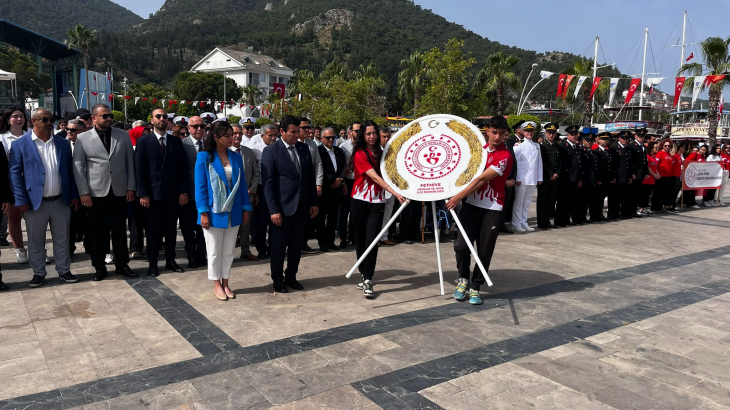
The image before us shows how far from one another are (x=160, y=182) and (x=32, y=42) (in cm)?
5302

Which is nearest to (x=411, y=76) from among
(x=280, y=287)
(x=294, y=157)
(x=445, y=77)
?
(x=445, y=77)

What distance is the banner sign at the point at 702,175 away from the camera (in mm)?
14102

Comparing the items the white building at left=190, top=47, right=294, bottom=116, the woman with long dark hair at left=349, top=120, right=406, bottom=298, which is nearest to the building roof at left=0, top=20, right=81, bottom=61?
the woman with long dark hair at left=349, top=120, right=406, bottom=298

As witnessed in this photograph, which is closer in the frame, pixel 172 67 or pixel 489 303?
pixel 489 303

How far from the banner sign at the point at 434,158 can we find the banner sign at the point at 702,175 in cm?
1136

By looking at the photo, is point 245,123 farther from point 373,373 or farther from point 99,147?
point 373,373

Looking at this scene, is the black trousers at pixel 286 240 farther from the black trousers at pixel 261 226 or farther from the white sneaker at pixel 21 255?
the white sneaker at pixel 21 255

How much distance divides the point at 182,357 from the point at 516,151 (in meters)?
7.77

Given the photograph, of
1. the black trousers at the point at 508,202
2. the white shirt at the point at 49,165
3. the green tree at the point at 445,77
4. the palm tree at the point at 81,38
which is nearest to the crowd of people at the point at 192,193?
the white shirt at the point at 49,165

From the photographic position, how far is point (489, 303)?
559cm

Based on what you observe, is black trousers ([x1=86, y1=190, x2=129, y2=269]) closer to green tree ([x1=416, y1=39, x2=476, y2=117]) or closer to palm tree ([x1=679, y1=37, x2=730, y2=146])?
green tree ([x1=416, y1=39, x2=476, y2=117])

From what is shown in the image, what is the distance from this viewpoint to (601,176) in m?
11.5

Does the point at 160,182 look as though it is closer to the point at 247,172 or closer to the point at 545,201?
the point at 247,172

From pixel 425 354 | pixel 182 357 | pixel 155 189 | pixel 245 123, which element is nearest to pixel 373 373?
pixel 425 354
